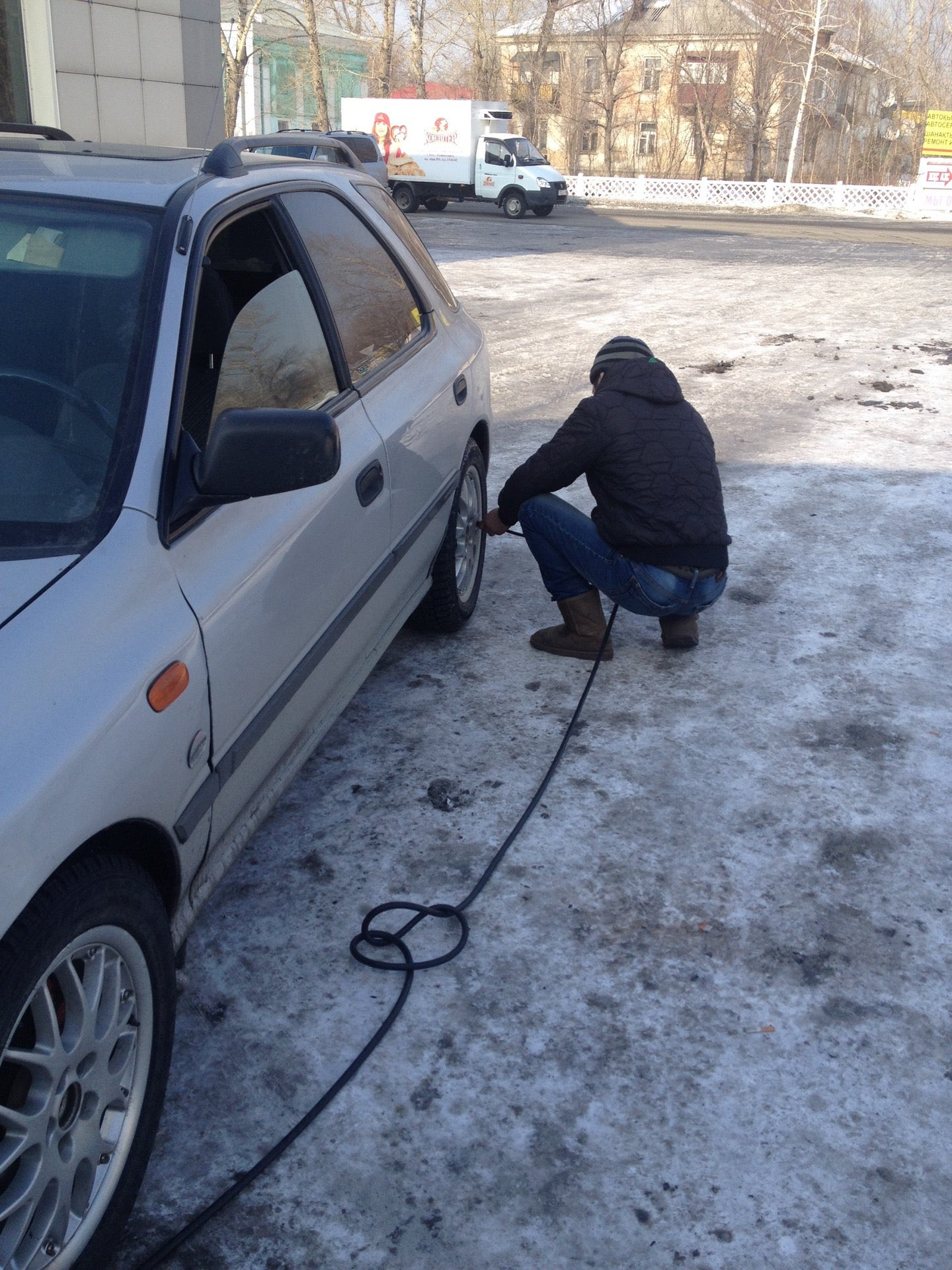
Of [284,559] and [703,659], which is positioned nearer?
[284,559]

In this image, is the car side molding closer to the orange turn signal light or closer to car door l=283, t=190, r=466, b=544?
car door l=283, t=190, r=466, b=544

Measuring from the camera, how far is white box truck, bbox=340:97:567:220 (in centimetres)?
3127

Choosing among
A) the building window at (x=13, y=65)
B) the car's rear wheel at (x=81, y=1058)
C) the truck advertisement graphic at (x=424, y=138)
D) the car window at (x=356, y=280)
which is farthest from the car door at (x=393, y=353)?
the truck advertisement graphic at (x=424, y=138)

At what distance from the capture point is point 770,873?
3270 millimetres

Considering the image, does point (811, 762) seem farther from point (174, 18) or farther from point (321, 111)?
point (321, 111)

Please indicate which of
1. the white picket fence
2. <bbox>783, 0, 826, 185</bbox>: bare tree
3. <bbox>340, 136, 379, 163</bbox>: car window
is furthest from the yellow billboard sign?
<bbox>340, 136, 379, 163</bbox>: car window

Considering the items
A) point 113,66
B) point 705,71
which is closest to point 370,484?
point 113,66

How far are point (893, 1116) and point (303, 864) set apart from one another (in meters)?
1.63

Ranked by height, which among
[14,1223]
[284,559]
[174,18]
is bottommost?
[14,1223]


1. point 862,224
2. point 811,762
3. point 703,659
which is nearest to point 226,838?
point 811,762

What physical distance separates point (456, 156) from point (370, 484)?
1272 inches

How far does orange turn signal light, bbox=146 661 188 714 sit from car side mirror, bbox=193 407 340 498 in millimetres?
360

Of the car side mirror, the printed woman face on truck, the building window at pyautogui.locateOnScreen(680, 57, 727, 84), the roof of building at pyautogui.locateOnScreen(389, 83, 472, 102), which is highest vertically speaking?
the building window at pyautogui.locateOnScreen(680, 57, 727, 84)

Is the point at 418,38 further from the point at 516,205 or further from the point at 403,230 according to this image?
the point at 403,230
